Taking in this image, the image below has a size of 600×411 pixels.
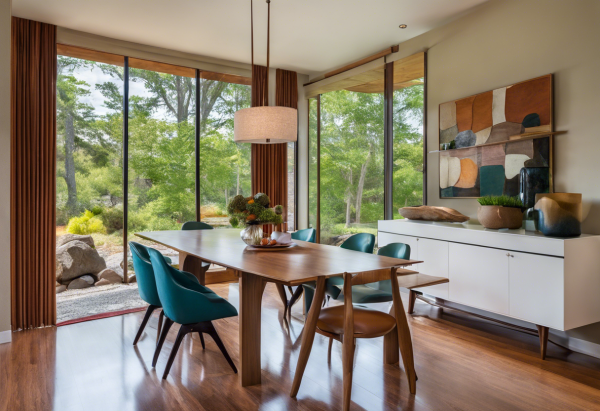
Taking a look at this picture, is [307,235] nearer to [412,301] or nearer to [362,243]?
[362,243]

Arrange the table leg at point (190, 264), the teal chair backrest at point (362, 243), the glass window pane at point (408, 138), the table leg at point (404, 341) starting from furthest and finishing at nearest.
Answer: the glass window pane at point (408, 138) → the table leg at point (190, 264) → the teal chair backrest at point (362, 243) → the table leg at point (404, 341)

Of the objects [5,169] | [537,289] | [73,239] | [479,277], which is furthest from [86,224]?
[537,289]

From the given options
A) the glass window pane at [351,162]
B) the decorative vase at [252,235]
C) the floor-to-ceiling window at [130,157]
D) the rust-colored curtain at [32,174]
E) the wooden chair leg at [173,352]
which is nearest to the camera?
the wooden chair leg at [173,352]

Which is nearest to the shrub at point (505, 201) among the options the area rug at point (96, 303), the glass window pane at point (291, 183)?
the glass window pane at point (291, 183)

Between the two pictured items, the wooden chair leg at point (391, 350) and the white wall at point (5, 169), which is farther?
the white wall at point (5, 169)

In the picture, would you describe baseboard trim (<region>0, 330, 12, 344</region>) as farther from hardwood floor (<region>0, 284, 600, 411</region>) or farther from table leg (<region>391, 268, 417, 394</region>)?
table leg (<region>391, 268, 417, 394</region>)

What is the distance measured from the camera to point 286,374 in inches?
99.7

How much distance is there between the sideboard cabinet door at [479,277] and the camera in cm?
294

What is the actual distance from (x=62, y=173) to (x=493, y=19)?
4675 millimetres

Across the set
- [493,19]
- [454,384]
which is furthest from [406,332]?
[493,19]

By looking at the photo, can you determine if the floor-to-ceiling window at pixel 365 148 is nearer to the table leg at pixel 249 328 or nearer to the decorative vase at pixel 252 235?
the decorative vase at pixel 252 235

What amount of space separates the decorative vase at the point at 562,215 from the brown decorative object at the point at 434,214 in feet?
2.90

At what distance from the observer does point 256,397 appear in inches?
88.4

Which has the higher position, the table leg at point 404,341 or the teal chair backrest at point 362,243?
the teal chair backrest at point 362,243
